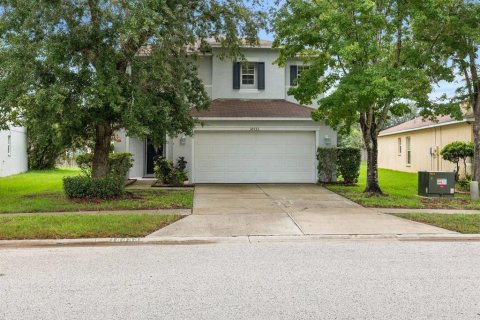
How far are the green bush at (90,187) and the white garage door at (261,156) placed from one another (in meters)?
6.12

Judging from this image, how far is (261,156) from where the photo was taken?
18.2 m

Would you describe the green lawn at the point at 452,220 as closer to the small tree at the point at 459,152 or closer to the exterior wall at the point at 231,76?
the small tree at the point at 459,152

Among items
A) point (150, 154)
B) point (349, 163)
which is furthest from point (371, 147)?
point (150, 154)

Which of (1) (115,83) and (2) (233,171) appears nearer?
(1) (115,83)

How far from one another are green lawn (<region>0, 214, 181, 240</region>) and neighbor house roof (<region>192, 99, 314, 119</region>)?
853cm

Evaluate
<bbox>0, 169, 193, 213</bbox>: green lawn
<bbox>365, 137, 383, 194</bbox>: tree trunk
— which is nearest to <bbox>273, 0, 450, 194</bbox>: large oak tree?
<bbox>365, 137, 383, 194</bbox>: tree trunk

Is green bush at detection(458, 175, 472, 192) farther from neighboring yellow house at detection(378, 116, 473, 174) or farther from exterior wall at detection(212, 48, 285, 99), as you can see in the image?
exterior wall at detection(212, 48, 285, 99)

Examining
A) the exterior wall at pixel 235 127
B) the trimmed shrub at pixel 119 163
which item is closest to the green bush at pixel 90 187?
the trimmed shrub at pixel 119 163

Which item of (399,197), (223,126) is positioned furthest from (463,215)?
(223,126)

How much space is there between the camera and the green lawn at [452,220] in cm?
867

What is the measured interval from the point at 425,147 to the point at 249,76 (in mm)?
11466

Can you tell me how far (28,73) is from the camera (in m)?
10.6

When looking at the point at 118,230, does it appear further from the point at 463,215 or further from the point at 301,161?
the point at 301,161

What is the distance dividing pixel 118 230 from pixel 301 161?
37.3 ft
